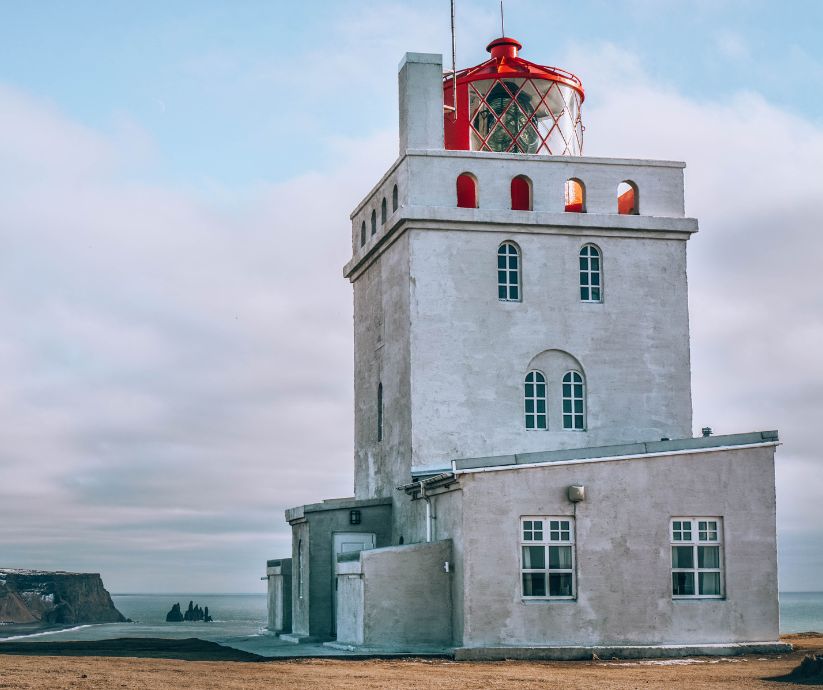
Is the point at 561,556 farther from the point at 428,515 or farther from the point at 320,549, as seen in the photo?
the point at 320,549

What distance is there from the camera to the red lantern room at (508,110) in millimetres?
30438

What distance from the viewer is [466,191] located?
30047mm

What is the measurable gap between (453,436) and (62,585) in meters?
49.5

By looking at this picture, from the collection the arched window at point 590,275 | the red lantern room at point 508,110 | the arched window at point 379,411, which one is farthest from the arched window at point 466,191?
the arched window at point 379,411

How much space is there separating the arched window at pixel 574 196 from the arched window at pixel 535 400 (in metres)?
3.96

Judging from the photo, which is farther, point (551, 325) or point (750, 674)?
point (551, 325)

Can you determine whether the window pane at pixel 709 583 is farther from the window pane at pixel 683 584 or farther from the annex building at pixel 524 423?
the window pane at pixel 683 584

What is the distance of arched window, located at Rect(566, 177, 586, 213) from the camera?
99.0ft

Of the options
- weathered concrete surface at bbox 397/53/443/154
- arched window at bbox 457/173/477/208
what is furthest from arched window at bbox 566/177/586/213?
weathered concrete surface at bbox 397/53/443/154

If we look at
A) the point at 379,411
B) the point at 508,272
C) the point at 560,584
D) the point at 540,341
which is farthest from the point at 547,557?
the point at 379,411

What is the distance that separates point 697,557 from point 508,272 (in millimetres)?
8036

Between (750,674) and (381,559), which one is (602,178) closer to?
(381,559)

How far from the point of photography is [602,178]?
29984 mm

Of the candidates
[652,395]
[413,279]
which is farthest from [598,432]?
[413,279]
